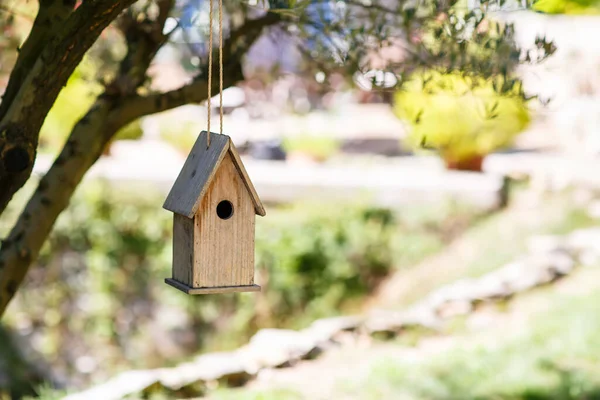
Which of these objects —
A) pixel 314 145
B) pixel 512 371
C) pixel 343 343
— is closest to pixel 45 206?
pixel 512 371

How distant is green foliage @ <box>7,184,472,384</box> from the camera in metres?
8.99

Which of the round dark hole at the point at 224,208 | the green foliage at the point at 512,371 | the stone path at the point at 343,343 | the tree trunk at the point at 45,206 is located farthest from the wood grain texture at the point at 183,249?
the green foliage at the point at 512,371

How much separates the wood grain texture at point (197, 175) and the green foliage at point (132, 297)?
6322 millimetres

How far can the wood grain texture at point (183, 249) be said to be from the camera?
263cm

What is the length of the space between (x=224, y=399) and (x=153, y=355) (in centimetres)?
394

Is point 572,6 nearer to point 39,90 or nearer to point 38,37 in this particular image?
point 39,90

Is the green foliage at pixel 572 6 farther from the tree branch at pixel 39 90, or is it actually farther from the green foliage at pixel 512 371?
the green foliage at pixel 512 371

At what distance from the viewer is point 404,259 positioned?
9.59 metres

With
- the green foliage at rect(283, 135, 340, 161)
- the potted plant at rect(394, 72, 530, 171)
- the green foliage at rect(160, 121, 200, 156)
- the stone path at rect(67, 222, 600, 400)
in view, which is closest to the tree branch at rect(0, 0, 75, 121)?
the stone path at rect(67, 222, 600, 400)

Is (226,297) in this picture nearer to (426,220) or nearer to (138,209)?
(138,209)

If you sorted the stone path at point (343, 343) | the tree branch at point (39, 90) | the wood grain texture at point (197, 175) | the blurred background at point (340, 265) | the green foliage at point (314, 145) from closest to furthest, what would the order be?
the wood grain texture at point (197, 175)
the tree branch at point (39, 90)
the blurred background at point (340, 265)
the stone path at point (343, 343)
the green foliage at point (314, 145)

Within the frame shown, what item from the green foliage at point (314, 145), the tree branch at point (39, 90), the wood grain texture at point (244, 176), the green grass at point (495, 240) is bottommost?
the green grass at point (495, 240)

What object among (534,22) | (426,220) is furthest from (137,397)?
(534,22)

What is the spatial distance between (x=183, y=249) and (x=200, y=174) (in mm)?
269
